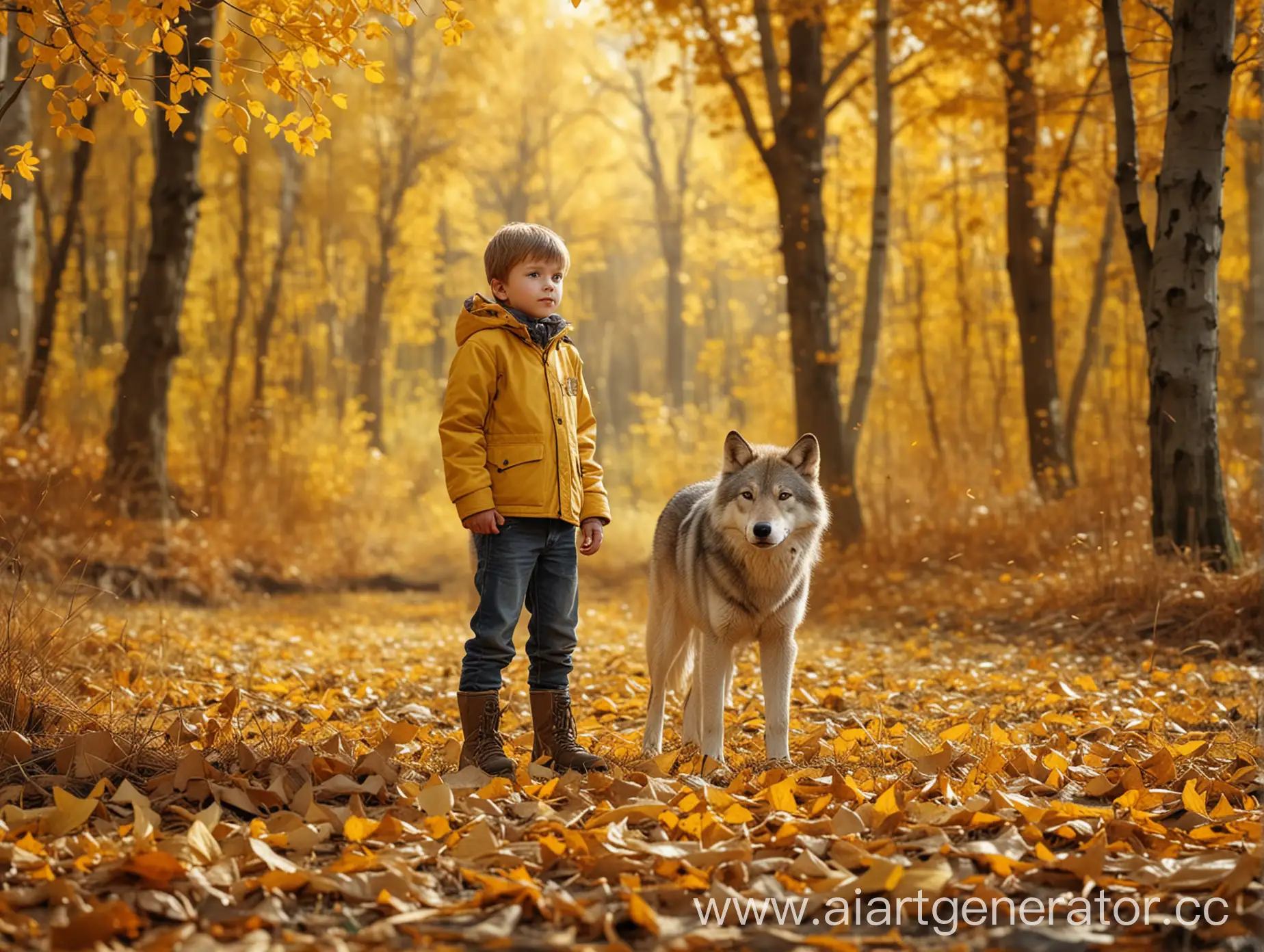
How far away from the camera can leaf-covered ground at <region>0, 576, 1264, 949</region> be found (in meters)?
2.32

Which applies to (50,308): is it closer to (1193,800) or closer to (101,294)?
(1193,800)

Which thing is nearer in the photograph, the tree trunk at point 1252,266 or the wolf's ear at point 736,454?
the wolf's ear at point 736,454

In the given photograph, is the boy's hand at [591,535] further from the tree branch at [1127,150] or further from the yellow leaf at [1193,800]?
the tree branch at [1127,150]

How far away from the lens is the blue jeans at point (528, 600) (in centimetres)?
371

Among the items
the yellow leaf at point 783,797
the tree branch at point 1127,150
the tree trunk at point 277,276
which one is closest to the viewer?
the yellow leaf at point 783,797

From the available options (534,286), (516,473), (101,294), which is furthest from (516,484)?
(101,294)

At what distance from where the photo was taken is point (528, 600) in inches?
155

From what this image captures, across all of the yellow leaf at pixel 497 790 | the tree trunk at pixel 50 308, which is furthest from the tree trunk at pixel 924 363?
the tree trunk at pixel 50 308

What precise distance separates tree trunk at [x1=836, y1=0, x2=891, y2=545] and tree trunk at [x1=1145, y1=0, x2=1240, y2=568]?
10.6 ft

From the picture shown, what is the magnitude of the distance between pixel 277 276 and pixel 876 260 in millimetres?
10448

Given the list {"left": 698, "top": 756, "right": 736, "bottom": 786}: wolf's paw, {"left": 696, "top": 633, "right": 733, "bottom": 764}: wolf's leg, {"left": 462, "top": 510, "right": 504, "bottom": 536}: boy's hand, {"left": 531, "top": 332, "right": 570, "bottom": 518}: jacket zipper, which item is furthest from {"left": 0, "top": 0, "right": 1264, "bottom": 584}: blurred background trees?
{"left": 698, "top": 756, "right": 736, "bottom": 786}: wolf's paw

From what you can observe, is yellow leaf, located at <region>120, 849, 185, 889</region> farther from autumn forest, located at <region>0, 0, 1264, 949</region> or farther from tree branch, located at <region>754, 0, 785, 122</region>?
tree branch, located at <region>754, 0, 785, 122</region>

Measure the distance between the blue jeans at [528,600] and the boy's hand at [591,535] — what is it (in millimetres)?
47

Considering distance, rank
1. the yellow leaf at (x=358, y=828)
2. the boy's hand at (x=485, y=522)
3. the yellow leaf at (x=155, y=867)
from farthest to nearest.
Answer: the boy's hand at (x=485, y=522) → the yellow leaf at (x=358, y=828) → the yellow leaf at (x=155, y=867)
